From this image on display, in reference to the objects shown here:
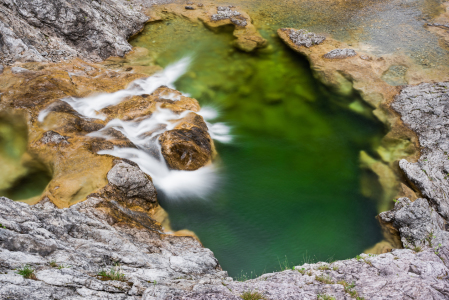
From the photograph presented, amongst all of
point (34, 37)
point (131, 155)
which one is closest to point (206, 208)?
point (131, 155)

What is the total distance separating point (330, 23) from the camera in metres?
20.4

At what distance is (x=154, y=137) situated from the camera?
11.4m

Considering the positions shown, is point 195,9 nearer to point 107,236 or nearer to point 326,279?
point 107,236

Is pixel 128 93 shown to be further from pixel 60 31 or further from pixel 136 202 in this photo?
pixel 136 202

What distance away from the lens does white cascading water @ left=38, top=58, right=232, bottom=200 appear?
10320 mm

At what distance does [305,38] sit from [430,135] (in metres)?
9.92

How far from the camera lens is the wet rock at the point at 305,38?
60.3ft

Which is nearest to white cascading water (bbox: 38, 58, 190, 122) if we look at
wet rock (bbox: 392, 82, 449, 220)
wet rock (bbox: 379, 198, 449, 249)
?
wet rock (bbox: 379, 198, 449, 249)

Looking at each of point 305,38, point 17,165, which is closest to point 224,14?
point 305,38

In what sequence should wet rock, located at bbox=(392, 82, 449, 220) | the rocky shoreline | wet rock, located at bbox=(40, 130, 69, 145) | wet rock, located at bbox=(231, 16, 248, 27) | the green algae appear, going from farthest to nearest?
wet rock, located at bbox=(231, 16, 248, 27) → wet rock, located at bbox=(392, 82, 449, 220) → wet rock, located at bbox=(40, 130, 69, 145) → the green algae → the rocky shoreline

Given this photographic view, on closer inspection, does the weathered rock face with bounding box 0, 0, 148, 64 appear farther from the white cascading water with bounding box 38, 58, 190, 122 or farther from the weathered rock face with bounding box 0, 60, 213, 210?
the white cascading water with bounding box 38, 58, 190, 122

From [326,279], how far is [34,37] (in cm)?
1637

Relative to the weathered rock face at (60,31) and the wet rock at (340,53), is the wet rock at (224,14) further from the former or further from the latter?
the wet rock at (340,53)

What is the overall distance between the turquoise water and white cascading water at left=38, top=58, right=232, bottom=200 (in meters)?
0.47
